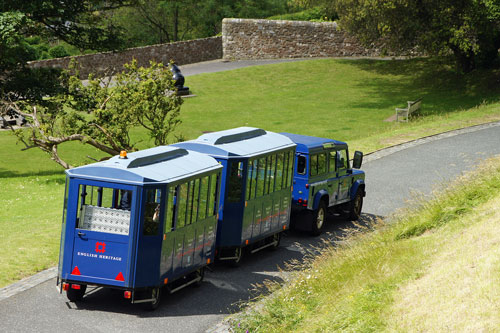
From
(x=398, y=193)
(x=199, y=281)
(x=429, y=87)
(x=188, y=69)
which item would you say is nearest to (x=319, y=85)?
(x=429, y=87)

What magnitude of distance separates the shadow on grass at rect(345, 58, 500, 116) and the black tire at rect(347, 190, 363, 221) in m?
19.3


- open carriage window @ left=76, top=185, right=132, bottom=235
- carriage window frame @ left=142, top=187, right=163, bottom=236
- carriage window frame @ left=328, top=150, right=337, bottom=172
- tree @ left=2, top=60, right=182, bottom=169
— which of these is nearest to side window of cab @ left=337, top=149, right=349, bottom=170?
carriage window frame @ left=328, top=150, right=337, bottom=172

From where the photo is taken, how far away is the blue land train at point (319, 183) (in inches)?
703

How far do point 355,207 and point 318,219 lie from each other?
2.10m

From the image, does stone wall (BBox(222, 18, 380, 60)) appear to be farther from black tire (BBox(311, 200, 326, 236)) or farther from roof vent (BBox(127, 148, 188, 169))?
roof vent (BBox(127, 148, 188, 169))

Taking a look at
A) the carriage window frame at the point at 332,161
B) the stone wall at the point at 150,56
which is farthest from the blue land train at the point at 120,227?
the stone wall at the point at 150,56

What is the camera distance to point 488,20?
3825 centimetres

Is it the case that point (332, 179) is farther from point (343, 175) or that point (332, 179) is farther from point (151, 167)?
point (151, 167)

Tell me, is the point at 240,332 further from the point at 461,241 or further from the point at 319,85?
the point at 319,85

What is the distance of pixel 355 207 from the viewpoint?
20.1 meters

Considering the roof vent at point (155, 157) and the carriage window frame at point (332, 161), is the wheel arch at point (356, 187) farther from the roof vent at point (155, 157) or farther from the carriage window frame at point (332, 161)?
the roof vent at point (155, 157)

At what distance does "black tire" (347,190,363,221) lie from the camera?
20.0m

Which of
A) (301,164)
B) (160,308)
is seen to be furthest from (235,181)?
(160,308)

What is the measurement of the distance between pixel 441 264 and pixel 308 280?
2304 mm
